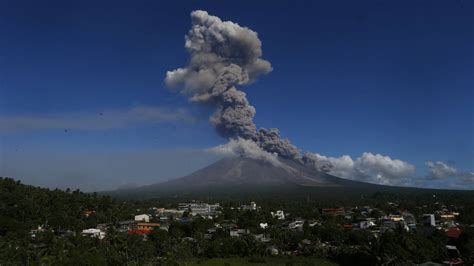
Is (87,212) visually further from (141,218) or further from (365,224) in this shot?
(365,224)

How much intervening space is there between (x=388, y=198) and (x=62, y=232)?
260ft

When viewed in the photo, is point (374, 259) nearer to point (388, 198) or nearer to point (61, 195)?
point (61, 195)

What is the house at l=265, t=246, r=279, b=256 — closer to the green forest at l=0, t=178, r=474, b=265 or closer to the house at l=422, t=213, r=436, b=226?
the green forest at l=0, t=178, r=474, b=265

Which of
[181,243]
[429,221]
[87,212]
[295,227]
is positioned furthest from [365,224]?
[87,212]

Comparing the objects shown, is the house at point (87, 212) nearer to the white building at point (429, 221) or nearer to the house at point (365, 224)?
the house at point (365, 224)

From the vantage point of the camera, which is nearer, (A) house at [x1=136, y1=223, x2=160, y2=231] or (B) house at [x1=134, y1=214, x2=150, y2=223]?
(A) house at [x1=136, y1=223, x2=160, y2=231]

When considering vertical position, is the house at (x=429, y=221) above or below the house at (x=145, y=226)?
above

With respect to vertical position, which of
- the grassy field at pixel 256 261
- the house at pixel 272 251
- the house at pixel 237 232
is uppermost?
the house at pixel 237 232

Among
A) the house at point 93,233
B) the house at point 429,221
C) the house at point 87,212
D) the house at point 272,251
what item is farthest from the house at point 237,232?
the house at point 429,221

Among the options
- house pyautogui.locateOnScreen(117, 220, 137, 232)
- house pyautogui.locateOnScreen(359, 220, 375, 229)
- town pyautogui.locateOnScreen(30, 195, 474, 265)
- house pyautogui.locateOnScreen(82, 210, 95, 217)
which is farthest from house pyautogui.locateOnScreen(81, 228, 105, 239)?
house pyautogui.locateOnScreen(359, 220, 375, 229)

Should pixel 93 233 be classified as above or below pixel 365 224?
below

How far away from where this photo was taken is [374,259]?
3098cm

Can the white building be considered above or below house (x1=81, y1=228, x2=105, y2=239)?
above

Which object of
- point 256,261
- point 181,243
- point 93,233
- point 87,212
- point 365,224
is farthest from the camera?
point 87,212
